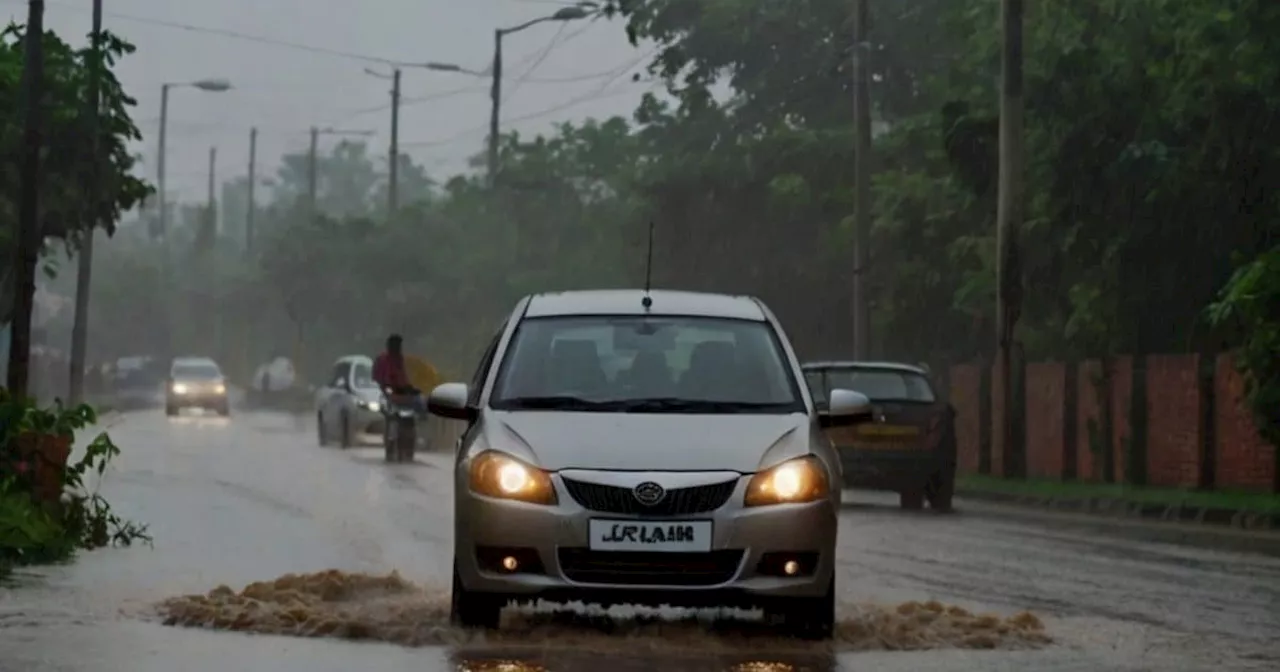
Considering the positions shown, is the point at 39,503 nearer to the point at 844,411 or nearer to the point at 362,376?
the point at 844,411

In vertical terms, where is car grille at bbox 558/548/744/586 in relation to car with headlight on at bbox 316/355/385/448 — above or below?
below

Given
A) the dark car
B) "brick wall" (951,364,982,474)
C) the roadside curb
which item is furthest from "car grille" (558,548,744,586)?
"brick wall" (951,364,982,474)

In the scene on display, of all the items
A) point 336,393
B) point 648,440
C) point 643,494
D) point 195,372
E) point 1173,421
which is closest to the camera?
point 643,494

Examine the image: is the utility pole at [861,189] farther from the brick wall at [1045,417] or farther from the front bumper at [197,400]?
the front bumper at [197,400]

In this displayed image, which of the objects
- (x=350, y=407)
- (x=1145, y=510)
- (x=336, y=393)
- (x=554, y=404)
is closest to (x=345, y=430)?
(x=350, y=407)

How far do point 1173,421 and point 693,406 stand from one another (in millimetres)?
18636

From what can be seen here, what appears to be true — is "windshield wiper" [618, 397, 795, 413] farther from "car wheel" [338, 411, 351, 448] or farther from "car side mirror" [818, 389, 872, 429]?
"car wheel" [338, 411, 351, 448]

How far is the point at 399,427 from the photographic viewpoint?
38.1m

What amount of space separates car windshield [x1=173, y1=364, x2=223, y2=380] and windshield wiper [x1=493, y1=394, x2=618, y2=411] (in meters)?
57.3

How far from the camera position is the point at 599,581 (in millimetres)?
11531

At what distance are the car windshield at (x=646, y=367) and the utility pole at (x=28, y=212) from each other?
574 inches

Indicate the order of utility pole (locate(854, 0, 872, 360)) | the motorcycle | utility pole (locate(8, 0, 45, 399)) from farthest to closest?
utility pole (locate(854, 0, 872, 360)), the motorcycle, utility pole (locate(8, 0, 45, 399))

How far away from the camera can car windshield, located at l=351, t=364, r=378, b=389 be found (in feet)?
152

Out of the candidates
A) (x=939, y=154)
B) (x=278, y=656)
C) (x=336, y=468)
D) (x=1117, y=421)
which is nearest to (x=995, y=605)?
(x=278, y=656)
